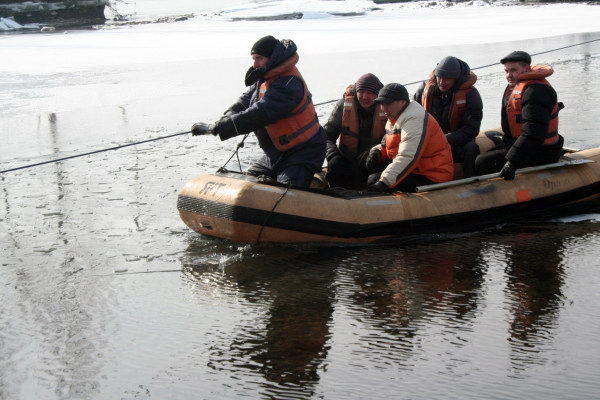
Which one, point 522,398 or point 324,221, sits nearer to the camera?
point 522,398

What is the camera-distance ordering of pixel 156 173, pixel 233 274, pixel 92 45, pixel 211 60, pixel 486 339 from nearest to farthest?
1. pixel 486 339
2. pixel 233 274
3. pixel 156 173
4. pixel 211 60
5. pixel 92 45

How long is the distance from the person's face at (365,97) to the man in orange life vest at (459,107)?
0.53 metres

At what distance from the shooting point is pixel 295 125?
5.47 m

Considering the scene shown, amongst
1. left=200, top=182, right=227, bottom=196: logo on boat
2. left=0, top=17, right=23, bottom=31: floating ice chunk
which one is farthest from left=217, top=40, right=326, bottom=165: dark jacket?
left=0, top=17, right=23, bottom=31: floating ice chunk

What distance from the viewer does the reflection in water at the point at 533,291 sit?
372 cm

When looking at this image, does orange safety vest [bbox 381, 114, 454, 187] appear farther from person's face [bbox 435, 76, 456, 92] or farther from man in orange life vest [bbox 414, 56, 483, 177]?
person's face [bbox 435, 76, 456, 92]

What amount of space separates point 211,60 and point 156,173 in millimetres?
7452

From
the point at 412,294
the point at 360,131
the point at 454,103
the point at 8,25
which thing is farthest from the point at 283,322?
the point at 8,25

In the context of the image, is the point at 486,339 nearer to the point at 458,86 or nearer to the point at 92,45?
the point at 458,86

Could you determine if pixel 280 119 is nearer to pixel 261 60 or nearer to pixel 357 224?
pixel 261 60

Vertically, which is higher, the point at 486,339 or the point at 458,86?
the point at 458,86

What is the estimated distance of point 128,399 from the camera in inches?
134

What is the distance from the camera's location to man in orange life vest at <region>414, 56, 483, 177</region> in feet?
19.2

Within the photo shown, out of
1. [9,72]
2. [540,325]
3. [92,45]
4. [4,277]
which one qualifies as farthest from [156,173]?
[92,45]
